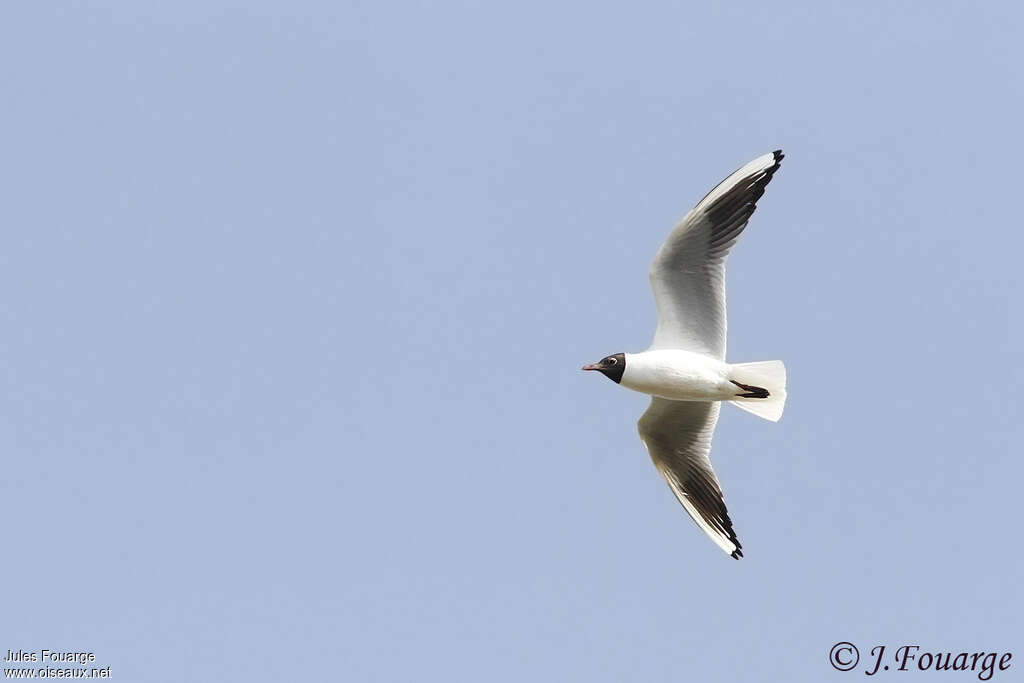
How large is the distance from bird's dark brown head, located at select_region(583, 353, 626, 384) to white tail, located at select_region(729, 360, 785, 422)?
2.74 feet

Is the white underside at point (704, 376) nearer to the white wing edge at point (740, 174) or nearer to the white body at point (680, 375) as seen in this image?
the white body at point (680, 375)

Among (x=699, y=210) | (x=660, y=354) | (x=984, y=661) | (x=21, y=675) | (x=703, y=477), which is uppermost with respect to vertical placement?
(x=699, y=210)

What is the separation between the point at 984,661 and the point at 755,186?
4063 mm

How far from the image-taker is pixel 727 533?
12789mm

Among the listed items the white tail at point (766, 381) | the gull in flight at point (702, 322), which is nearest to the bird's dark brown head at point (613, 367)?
the gull in flight at point (702, 322)

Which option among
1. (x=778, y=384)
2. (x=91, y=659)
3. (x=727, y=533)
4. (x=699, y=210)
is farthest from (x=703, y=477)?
(x=91, y=659)

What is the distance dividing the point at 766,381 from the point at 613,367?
3.85ft

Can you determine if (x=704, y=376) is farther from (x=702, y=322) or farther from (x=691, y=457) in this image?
(x=691, y=457)

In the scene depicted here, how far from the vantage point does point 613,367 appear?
12.0m

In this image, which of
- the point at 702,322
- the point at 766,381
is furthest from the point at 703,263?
the point at 766,381

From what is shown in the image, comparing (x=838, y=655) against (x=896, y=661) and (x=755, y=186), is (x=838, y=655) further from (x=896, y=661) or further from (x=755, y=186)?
(x=755, y=186)

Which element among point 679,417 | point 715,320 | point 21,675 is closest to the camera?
point 21,675

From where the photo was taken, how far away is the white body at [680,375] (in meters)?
11.7

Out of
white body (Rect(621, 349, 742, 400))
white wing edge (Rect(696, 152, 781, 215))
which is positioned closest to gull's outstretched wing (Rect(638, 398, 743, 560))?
white body (Rect(621, 349, 742, 400))
